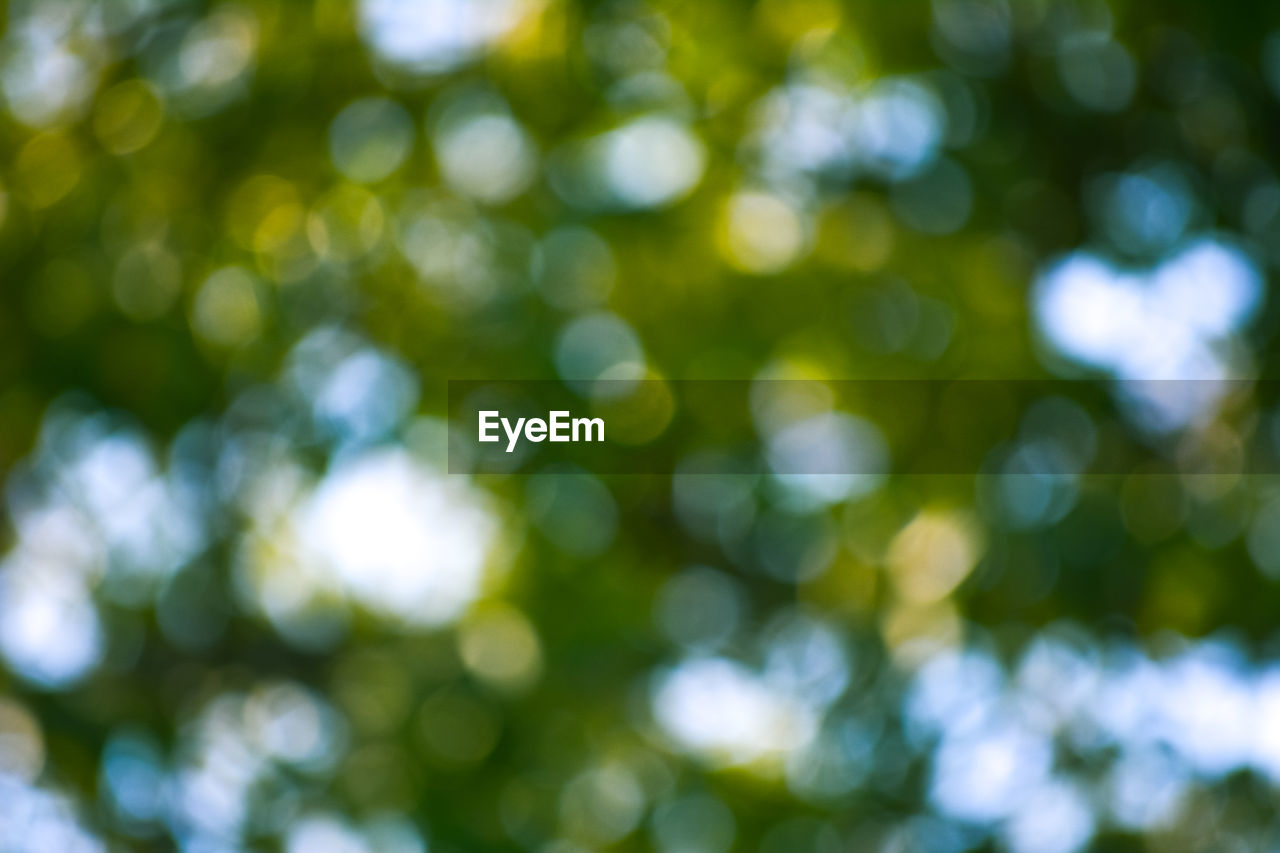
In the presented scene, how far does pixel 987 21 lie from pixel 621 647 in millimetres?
1145

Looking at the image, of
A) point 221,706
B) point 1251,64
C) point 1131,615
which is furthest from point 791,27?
point 221,706

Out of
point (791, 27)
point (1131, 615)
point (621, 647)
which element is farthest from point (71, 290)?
point (1131, 615)

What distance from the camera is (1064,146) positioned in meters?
2.07

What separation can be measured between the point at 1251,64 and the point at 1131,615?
87 cm

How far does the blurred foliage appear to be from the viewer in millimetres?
1939

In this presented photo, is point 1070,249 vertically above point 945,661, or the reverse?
point 1070,249

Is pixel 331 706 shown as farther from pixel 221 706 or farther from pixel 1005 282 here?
pixel 1005 282

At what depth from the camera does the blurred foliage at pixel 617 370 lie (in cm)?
194

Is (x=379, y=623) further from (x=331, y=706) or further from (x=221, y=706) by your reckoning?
(x=221, y=706)

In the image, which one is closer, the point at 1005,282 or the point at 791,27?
the point at 791,27

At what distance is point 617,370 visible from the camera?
6.70ft

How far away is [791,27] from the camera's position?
189cm

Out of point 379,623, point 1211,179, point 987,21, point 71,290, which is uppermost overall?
point 987,21

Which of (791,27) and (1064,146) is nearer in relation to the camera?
(791,27)
